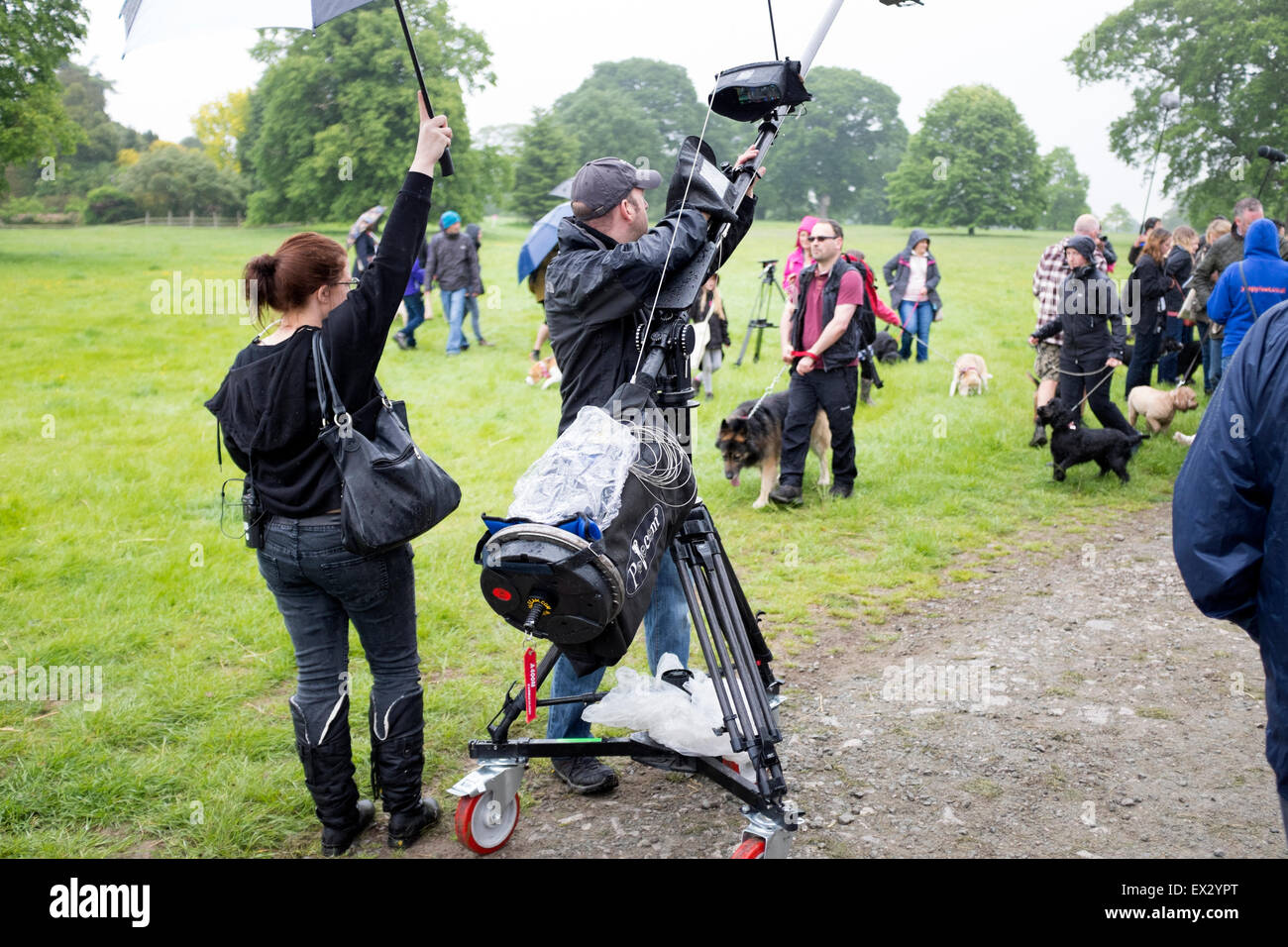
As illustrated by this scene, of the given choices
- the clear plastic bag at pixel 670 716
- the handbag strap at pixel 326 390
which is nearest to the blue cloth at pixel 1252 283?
the clear plastic bag at pixel 670 716

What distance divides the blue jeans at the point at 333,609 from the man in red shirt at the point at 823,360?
16.3ft

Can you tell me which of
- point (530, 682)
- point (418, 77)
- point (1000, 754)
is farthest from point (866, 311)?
point (530, 682)

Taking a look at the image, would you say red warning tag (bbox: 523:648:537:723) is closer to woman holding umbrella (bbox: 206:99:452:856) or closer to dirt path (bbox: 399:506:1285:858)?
woman holding umbrella (bbox: 206:99:452:856)

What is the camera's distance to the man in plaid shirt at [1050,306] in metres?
9.49

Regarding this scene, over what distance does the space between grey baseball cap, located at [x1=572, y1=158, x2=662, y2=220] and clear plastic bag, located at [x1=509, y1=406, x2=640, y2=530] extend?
891 mm

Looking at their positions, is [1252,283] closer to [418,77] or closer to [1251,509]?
[1251,509]

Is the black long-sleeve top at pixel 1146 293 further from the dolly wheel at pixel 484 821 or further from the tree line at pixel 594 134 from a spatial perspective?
the dolly wheel at pixel 484 821

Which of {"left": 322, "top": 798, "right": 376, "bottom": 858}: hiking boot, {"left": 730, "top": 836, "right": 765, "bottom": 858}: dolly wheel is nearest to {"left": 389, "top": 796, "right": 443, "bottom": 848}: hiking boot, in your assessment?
{"left": 322, "top": 798, "right": 376, "bottom": 858}: hiking boot

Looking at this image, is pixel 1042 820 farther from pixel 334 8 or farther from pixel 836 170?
pixel 836 170

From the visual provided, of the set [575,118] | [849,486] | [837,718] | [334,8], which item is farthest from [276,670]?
[575,118]

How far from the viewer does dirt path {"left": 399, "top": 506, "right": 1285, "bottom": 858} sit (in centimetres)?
329

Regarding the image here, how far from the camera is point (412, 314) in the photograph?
15.8 metres

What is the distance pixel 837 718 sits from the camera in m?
4.25
